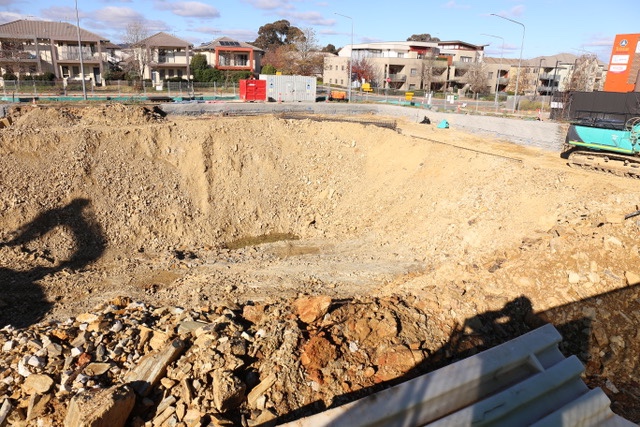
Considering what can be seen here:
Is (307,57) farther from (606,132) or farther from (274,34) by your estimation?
(606,132)

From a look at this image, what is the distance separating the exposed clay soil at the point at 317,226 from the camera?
357 inches

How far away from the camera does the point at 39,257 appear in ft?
47.7

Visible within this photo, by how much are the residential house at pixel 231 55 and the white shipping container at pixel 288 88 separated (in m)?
20.2

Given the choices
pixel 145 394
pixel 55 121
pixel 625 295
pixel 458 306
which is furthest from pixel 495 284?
pixel 55 121

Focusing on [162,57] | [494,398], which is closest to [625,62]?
[494,398]

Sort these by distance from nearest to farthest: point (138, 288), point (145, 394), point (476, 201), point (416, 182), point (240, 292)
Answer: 1. point (145, 394)
2. point (240, 292)
3. point (138, 288)
4. point (476, 201)
5. point (416, 182)

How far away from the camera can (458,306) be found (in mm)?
8695

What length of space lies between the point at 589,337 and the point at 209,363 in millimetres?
6652

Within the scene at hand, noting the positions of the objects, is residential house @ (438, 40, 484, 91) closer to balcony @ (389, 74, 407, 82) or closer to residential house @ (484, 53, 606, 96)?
residential house @ (484, 53, 606, 96)

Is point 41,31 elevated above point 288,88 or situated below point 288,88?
above

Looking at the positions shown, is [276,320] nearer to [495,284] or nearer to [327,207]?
[495,284]

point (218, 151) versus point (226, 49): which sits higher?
point (226, 49)

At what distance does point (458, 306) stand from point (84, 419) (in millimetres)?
6381

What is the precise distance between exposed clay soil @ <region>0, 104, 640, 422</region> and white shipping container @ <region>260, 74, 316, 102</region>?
14.7 m
